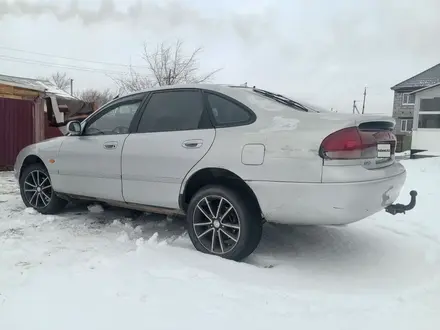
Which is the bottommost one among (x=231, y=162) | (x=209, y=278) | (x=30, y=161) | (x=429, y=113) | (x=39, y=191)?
(x=209, y=278)

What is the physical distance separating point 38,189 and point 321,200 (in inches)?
155

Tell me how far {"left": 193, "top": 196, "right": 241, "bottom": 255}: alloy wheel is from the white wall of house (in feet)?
59.2

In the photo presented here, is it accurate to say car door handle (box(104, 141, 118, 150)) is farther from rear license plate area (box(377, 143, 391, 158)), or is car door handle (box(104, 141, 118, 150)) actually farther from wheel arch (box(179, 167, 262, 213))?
rear license plate area (box(377, 143, 391, 158))

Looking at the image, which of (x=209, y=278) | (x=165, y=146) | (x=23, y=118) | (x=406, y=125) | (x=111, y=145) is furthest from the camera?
(x=406, y=125)

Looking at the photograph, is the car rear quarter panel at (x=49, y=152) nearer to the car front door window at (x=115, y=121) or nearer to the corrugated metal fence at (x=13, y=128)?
the car front door window at (x=115, y=121)

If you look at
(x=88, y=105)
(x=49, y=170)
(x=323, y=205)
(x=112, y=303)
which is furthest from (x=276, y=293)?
(x=88, y=105)

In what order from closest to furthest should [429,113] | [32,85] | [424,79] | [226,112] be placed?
[226,112] < [32,85] < [429,113] < [424,79]

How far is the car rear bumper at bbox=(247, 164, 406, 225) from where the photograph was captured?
3049mm

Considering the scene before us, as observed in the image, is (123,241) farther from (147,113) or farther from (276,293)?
(276,293)

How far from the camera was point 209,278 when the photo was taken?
121 inches

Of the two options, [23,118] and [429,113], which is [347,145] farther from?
[429,113]

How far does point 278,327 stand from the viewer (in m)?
2.42

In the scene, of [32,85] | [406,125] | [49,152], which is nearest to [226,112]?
[49,152]

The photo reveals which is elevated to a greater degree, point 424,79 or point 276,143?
point 424,79
